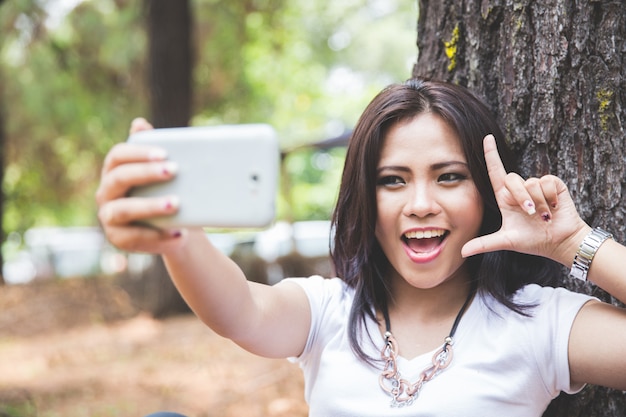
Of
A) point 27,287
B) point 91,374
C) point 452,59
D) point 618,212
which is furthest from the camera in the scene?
point 27,287

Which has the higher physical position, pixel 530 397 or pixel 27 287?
pixel 530 397

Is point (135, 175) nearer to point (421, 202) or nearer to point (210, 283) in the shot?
point (210, 283)

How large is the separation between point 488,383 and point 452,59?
3.15 ft

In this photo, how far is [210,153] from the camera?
3.26 ft

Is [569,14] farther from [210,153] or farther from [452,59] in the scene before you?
[210,153]

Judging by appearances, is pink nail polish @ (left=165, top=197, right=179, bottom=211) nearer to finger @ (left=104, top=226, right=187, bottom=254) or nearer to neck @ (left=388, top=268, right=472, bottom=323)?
finger @ (left=104, top=226, right=187, bottom=254)

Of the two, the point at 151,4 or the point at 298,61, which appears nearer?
the point at 151,4

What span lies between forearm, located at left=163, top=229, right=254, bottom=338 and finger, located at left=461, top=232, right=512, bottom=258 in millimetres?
475

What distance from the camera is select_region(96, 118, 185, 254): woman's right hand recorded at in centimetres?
96

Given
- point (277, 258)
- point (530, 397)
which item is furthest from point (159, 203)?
point (277, 258)

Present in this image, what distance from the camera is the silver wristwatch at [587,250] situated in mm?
1367

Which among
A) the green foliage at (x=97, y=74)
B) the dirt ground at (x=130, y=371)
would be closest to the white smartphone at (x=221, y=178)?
the dirt ground at (x=130, y=371)

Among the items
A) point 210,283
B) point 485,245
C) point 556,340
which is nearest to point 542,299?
point 556,340

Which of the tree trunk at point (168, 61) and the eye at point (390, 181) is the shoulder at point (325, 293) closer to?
the eye at point (390, 181)
